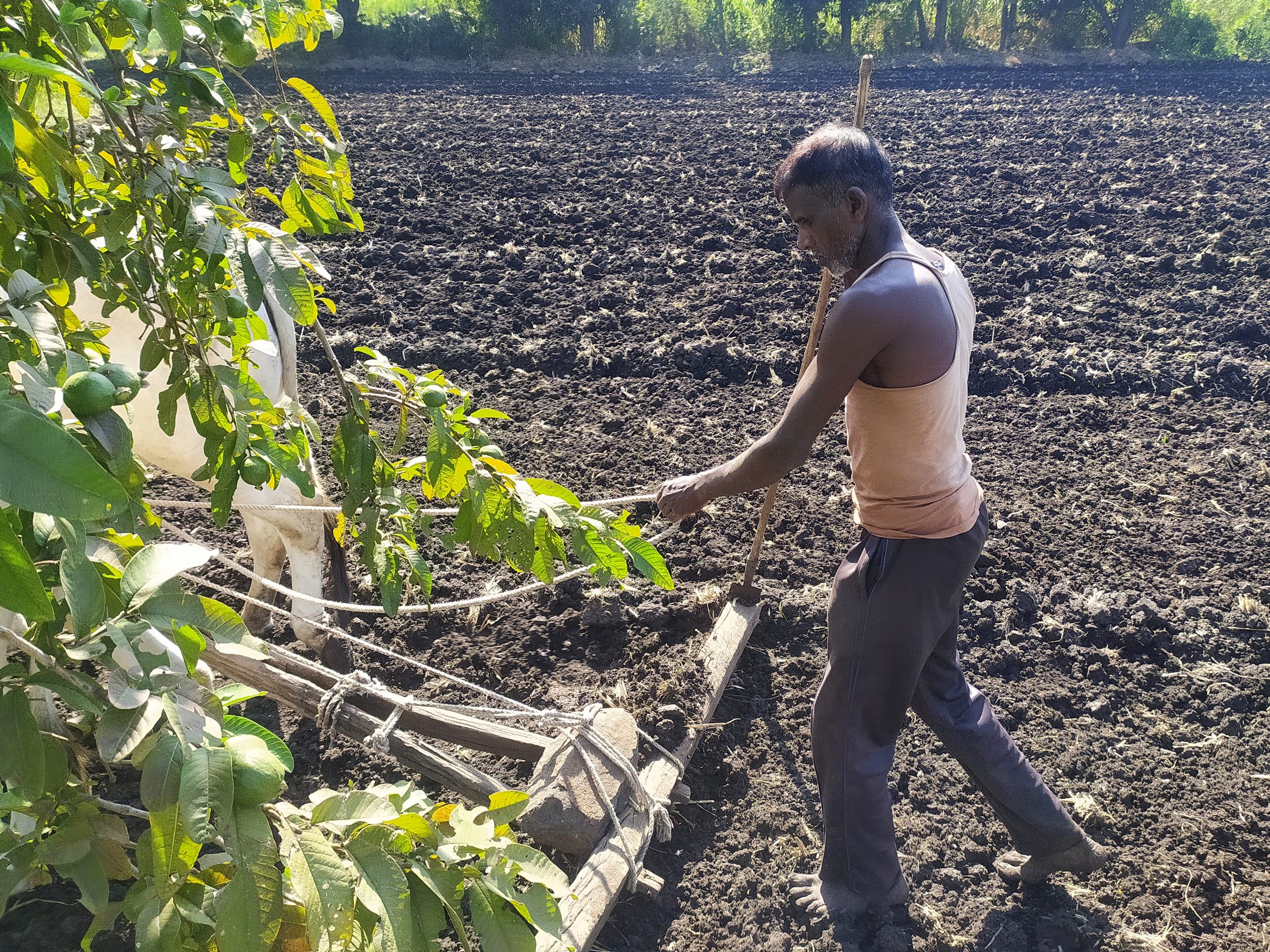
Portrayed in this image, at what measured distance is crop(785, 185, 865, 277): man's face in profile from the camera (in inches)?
92.0

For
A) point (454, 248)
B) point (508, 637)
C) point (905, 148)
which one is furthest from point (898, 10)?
point (508, 637)

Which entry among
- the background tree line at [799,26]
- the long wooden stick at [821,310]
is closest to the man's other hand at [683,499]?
the long wooden stick at [821,310]

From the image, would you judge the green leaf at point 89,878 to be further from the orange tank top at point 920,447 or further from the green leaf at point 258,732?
the orange tank top at point 920,447

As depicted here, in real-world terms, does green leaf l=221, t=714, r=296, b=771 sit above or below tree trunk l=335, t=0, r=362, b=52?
below

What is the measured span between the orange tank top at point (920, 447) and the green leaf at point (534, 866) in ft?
4.44

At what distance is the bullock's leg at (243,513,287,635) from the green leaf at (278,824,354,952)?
277cm

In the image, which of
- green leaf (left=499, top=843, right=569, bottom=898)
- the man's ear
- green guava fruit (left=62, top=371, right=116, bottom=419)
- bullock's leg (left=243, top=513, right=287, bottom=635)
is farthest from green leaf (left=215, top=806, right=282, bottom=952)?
bullock's leg (left=243, top=513, right=287, bottom=635)

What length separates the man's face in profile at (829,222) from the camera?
2.34 meters

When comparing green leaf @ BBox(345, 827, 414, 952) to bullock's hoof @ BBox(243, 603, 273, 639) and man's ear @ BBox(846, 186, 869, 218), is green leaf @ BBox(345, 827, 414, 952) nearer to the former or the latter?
man's ear @ BBox(846, 186, 869, 218)

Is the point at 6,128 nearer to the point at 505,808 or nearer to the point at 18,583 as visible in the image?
the point at 18,583

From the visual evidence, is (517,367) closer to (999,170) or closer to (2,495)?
(2,495)

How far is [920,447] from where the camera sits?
2.44m

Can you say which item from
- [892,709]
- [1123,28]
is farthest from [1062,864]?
[1123,28]

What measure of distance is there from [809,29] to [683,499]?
24322 millimetres
